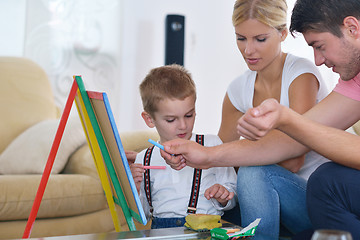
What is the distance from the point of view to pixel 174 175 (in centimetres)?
173

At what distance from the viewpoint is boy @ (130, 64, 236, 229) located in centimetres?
167

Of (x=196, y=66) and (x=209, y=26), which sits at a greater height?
(x=209, y=26)

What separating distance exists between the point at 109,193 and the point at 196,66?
2.94 metres

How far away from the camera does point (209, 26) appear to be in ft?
15.0

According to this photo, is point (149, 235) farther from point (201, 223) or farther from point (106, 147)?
point (106, 147)

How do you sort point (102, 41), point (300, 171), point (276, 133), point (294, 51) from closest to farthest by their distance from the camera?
point (276, 133), point (300, 171), point (102, 41), point (294, 51)

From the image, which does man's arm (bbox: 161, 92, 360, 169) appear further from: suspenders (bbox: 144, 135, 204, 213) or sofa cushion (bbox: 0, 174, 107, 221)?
sofa cushion (bbox: 0, 174, 107, 221)

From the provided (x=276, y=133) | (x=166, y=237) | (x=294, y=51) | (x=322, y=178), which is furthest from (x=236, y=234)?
(x=294, y=51)

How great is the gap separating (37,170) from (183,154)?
111 centimetres

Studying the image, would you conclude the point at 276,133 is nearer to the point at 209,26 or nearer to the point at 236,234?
the point at 236,234

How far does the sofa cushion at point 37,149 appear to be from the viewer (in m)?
2.42

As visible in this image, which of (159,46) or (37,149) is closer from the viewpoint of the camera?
(37,149)

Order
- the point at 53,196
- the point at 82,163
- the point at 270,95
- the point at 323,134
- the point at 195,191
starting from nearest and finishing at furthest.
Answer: the point at 323,134, the point at 195,191, the point at 270,95, the point at 53,196, the point at 82,163

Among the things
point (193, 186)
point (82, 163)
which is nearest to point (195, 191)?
point (193, 186)
